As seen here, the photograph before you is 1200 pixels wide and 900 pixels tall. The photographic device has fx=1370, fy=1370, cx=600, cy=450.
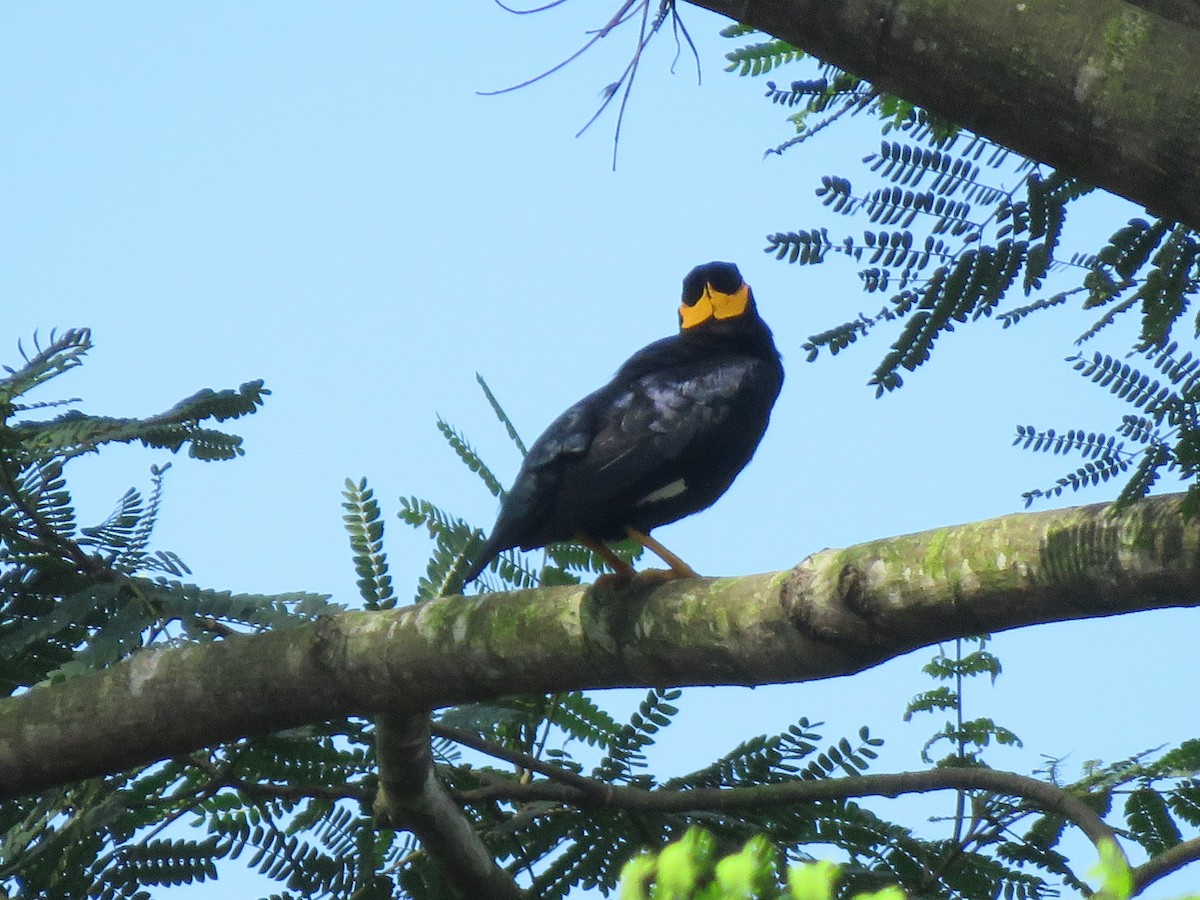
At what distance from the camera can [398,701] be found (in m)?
3.34

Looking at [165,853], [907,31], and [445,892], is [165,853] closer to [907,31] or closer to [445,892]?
[445,892]

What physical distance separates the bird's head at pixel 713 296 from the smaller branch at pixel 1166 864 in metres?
2.71

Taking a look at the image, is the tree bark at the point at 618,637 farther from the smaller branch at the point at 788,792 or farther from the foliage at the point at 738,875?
the foliage at the point at 738,875

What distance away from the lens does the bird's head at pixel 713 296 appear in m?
5.07

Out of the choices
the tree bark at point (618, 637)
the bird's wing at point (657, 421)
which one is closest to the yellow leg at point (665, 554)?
the bird's wing at point (657, 421)

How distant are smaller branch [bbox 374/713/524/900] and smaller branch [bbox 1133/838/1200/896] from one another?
173 cm

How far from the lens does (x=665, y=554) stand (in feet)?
12.0

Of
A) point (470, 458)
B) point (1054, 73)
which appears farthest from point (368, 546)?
point (1054, 73)

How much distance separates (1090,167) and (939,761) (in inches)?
91.0

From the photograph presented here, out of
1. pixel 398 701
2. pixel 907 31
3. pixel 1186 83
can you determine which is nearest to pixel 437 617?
pixel 398 701

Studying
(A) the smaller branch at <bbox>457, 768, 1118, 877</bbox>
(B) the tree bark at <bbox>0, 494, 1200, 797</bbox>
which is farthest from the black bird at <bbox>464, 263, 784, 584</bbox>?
(A) the smaller branch at <bbox>457, 768, 1118, 877</bbox>

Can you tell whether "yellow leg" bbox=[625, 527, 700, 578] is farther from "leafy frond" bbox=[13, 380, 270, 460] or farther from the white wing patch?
"leafy frond" bbox=[13, 380, 270, 460]

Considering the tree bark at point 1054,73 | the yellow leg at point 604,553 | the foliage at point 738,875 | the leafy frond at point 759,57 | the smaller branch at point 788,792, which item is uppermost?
the leafy frond at point 759,57

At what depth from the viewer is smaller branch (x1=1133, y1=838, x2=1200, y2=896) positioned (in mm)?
2623
